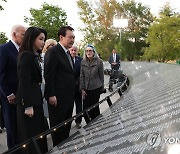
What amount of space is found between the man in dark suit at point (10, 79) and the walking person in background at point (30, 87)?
50 centimetres

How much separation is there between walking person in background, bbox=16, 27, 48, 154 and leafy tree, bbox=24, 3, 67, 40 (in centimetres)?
4996

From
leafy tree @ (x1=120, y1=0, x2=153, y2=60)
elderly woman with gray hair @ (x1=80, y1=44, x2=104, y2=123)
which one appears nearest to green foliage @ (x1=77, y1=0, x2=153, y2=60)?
leafy tree @ (x1=120, y1=0, x2=153, y2=60)

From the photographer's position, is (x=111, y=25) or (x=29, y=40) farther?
(x=111, y=25)

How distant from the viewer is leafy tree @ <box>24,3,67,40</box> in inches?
2074

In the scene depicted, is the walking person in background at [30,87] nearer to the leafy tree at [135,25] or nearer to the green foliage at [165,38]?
the green foliage at [165,38]

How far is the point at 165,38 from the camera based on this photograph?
43.6 m

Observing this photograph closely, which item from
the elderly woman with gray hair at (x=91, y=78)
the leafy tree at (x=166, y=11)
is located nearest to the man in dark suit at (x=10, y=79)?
the elderly woman with gray hair at (x=91, y=78)

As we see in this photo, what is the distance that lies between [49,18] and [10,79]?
5154 centimetres

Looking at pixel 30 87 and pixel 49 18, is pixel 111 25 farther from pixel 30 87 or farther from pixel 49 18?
pixel 30 87

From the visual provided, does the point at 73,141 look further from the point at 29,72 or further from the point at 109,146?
the point at 29,72

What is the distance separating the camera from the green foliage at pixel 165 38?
42281 millimetres

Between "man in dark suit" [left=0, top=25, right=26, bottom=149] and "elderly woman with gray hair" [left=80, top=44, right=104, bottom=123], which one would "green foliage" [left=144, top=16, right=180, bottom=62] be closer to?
"elderly woman with gray hair" [left=80, top=44, right=104, bottom=123]

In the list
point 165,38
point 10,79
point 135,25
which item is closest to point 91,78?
point 10,79

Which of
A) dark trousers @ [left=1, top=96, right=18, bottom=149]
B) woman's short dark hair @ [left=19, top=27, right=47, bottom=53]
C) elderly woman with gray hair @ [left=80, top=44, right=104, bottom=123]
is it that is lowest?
dark trousers @ [left=1, top=96, right=18, bottom=149]
